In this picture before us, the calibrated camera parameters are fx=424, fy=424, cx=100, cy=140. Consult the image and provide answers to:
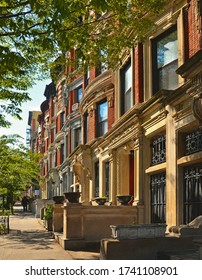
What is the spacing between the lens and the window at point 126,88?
1622 cm

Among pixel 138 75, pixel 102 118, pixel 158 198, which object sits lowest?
pixel 158 198

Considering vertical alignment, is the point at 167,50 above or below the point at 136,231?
above

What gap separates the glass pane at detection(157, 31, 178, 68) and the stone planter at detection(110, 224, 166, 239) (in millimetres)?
5664

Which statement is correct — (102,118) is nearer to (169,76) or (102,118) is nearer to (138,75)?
(138,75)

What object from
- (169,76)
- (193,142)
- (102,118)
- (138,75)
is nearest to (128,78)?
(138,75)

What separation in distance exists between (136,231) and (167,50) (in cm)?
648

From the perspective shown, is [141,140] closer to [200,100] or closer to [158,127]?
[158,127]

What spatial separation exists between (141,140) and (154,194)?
1.81 meters

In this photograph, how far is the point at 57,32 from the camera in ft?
27.5

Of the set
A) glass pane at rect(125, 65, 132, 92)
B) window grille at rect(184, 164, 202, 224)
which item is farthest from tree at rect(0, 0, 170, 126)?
window grille at rect(184, 164, 202, 224)

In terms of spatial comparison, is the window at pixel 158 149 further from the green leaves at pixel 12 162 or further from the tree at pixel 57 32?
the green leaves at pixel 12 162

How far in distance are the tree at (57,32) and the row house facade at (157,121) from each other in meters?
0.96

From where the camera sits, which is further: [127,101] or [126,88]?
[126,88]
